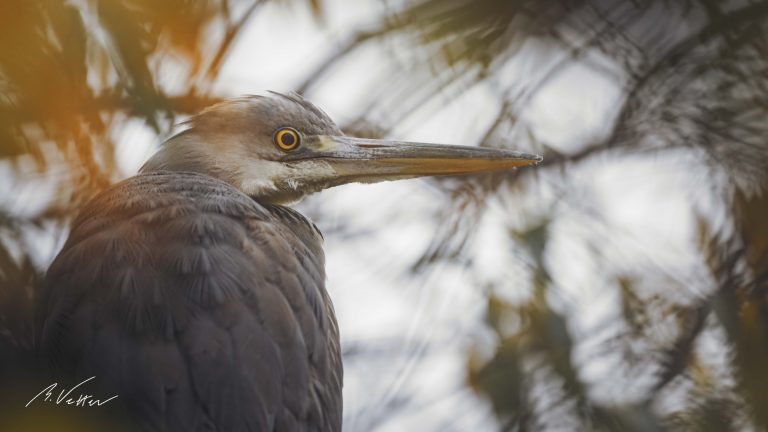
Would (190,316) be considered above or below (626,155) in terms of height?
below

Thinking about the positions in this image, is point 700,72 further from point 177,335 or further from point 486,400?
point 177,335

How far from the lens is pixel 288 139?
3.73m

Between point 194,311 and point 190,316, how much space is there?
0.07 ft

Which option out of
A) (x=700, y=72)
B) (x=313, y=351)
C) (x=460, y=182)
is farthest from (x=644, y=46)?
(x=313, y=351)

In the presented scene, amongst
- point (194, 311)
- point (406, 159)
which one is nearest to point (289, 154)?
point (406, 159)

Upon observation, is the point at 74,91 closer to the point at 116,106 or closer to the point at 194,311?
the point at 116,106

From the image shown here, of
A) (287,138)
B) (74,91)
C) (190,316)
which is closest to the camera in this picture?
(190,316)

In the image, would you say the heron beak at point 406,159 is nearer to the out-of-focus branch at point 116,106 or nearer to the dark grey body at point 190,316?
the out-of-focus branch at point 116,106

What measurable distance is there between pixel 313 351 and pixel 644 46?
99.8 inches

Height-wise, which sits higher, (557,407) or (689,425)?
(557,407)

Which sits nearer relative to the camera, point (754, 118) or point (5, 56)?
point (5, 56)

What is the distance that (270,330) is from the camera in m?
2.77

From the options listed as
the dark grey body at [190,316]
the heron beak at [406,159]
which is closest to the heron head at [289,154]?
the heron beak at [406,159]

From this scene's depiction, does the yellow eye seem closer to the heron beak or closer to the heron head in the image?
the heron head
